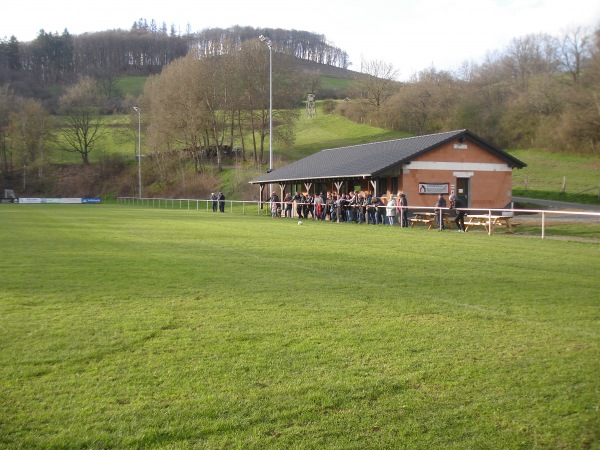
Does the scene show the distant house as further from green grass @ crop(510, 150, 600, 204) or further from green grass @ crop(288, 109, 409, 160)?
green grass @ crop(288, 109, 409, 160)

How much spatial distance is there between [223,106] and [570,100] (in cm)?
3460

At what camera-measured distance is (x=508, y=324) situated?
6648 millimetres

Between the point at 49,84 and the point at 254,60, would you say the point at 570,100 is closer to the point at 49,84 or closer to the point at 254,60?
the point at 254,60

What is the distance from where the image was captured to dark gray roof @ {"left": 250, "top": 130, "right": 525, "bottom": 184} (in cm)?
2819

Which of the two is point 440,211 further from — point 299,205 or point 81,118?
point 81,118

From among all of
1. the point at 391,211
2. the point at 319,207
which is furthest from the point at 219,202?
the point at 391,211

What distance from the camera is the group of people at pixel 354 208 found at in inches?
991

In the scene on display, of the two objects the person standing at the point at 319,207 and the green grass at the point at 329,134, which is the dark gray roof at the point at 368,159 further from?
the green grass at the point at 329,134

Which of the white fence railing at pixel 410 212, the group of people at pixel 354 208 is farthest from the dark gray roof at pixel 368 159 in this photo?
the white fence railing at pixel 410 212

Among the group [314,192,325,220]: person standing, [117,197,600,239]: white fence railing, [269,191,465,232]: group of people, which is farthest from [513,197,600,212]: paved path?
[314,192,325,220]: person standing

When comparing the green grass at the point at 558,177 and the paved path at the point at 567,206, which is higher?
the green grass at the point at 558,177

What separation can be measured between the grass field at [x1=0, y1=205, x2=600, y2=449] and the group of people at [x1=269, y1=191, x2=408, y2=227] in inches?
553

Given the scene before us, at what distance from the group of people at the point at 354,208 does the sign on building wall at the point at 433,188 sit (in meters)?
2.60

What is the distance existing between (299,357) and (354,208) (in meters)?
23.3
